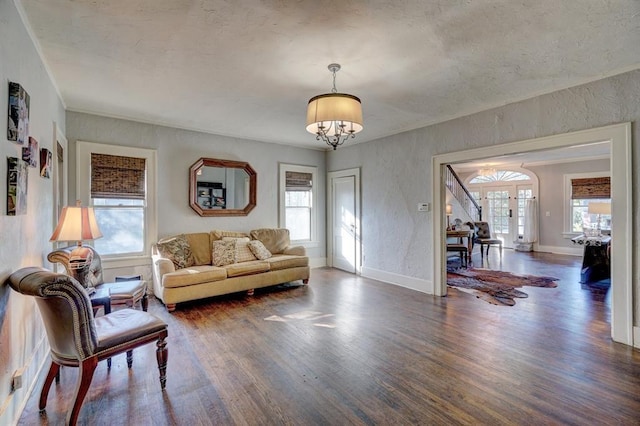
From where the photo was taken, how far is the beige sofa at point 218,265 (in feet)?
13.3

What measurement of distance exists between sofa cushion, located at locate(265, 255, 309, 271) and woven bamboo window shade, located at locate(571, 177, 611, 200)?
7.71m

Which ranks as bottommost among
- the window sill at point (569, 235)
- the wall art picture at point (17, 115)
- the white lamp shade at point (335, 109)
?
the window sill at point (569, 235)

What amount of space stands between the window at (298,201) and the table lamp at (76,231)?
3.60m

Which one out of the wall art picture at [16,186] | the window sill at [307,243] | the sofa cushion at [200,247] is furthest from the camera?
the window sill at [307,243]

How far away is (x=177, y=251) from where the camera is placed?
4.45m

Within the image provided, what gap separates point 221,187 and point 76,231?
2863 mm

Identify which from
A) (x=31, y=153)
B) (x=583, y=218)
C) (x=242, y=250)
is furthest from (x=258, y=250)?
(x=583, y=218)

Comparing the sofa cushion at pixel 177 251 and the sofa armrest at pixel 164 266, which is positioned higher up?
the sofa cushion at pixel 177 251

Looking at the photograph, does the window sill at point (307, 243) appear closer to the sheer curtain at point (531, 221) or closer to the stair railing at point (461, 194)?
the stair railing at point (461, 194)

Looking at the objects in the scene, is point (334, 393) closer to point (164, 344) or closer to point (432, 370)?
point (432, 370)

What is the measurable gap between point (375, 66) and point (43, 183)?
3.16 m

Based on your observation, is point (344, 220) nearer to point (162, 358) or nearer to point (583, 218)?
point (162, 358)

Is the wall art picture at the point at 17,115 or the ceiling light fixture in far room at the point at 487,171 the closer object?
the wall art picture at the point at 17,115

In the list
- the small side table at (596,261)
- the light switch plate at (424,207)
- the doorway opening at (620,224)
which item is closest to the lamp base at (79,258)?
the light switch plate at (424,207)
